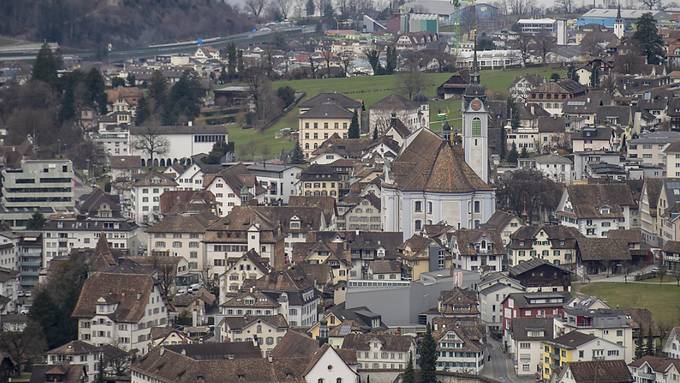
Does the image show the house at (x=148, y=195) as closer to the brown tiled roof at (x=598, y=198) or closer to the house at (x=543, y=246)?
the brown tiled roof at (x=598, y=198)

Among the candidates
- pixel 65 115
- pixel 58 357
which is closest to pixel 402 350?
pixel 58 357

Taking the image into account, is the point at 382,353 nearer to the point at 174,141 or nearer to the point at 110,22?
the point at 174,141

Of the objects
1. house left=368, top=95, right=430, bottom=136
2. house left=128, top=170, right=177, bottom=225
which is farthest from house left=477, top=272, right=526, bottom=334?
house left=368, top=95, right=430, bottom=136

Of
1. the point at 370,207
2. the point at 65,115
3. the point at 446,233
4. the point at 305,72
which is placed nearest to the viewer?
the point at 446,233

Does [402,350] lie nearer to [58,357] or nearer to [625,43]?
[58,357]

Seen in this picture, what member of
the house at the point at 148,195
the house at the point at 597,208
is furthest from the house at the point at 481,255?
the house at the point at 148,195

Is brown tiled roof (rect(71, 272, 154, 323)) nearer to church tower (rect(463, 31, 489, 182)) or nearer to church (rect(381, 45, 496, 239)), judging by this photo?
church (rect(381, 45, 496, 239))

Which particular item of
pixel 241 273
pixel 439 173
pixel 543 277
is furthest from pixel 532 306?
pixel 439 173
